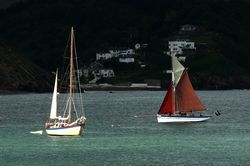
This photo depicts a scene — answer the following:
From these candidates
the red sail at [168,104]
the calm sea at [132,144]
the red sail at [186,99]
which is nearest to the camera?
the calm sea at [132,144]

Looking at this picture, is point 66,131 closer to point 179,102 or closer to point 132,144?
point 132,144

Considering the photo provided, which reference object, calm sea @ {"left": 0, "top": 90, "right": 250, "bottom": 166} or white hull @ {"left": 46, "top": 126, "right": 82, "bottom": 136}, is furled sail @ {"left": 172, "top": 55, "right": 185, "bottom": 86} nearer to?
calm sea @ {"left": 0, "top": 90, "right": 250, "bottom": 166}

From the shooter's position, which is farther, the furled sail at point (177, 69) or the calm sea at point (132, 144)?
the furled sail at point (177, 69)

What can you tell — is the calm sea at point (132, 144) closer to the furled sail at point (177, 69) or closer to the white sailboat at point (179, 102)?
the white sailboat at point (179, 102)

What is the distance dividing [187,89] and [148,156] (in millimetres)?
44999

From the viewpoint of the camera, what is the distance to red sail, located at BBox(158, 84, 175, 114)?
122625 millimetres

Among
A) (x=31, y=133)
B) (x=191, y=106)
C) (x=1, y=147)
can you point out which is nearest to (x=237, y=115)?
(x=191, y=106)

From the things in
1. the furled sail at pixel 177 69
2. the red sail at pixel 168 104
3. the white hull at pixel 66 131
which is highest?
the furled sail at pixel 177 69

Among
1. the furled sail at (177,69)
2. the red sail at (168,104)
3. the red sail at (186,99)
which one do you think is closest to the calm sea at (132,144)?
the red sail at (168,104)

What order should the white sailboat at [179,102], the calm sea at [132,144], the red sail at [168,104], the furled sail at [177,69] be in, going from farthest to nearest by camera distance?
1. the furled sail at [177,69]
2. the red sail at [168,104]
3. the white sailboat at [179,102]
4. the calm sea at [132,144]

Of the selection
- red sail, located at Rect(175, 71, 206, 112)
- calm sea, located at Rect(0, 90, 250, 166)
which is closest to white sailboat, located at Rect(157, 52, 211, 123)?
red sail, located at Rect(175, 71, 206, 112)

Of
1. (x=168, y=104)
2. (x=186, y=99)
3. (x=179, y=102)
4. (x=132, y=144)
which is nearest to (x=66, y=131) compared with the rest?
(x=132, y=144)

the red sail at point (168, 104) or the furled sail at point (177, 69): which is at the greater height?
the furled sail at point (177, 69)

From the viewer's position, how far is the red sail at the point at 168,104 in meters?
123
